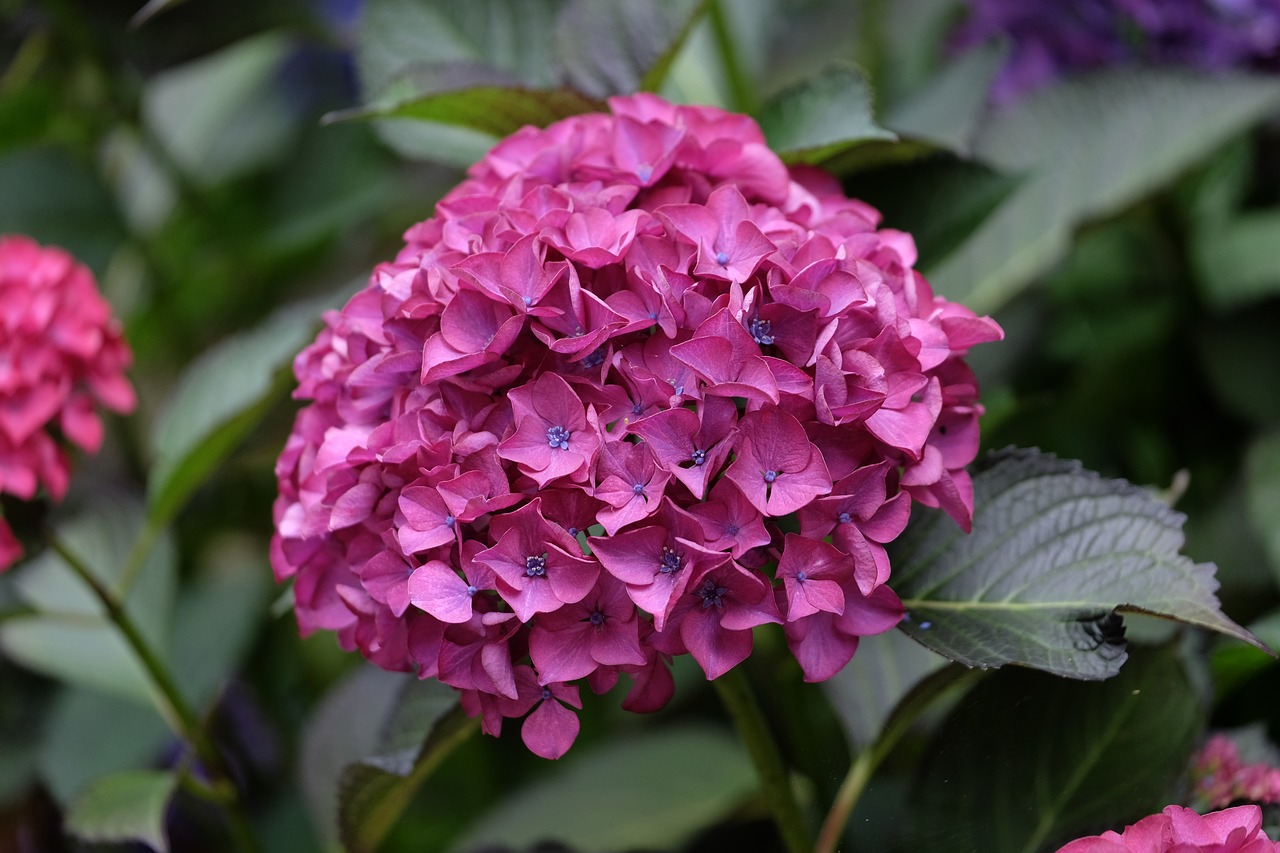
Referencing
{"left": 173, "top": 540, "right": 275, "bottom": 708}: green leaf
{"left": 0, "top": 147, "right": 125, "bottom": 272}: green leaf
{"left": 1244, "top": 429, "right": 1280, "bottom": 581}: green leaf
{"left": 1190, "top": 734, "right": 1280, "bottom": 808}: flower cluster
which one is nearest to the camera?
{"left": 1190, "top": 734, "right": 1280, "bottom": 808}: flower cluster

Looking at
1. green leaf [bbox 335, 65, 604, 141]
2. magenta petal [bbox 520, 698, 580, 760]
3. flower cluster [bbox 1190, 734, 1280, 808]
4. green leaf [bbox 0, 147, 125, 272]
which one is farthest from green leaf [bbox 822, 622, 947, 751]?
green leaf [bbox 0, 147, 125, 272]

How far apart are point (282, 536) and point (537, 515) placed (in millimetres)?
160

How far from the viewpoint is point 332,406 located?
21.7 inches

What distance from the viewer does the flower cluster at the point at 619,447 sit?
0.45 metres

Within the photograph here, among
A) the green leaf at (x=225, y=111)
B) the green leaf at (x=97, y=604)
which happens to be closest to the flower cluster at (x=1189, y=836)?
the green leaf at (x=97, y=604)

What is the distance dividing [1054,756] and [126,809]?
1.80ft

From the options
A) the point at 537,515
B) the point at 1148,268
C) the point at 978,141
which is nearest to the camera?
the point at 537,515

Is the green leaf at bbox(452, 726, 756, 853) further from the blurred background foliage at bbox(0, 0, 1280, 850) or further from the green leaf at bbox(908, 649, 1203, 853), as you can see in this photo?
the green leaf at bbox(908, 649, 1203, 853)

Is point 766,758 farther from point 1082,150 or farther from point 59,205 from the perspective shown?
point 59,205

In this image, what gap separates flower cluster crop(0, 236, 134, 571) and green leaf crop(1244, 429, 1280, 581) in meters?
0.82

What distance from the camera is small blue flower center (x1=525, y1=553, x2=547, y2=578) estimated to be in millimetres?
454

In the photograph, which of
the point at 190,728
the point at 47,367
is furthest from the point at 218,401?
the point at 190,728

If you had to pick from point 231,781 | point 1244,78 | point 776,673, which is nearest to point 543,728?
point 776,673

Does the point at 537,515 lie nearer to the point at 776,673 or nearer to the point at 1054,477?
the point at 1054,477
